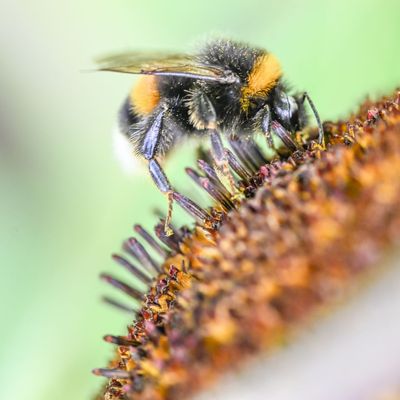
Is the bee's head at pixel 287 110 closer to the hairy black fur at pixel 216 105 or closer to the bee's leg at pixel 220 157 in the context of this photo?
the hairy black fur at pixel 216 105

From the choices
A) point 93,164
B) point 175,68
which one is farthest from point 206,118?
point 93,164

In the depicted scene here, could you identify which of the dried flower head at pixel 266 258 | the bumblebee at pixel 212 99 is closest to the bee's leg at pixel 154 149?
the bumblebee at pixel 212 99

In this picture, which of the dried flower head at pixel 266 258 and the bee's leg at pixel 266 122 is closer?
the dried flower head at pixel 266 258

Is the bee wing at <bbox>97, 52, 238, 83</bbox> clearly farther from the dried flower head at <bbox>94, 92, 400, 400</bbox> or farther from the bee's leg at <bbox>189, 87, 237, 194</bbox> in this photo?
the dried flower head at <bbox>94, 92, 400, 400</bbox>

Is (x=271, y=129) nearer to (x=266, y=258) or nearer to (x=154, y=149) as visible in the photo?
(x=154, y=149)

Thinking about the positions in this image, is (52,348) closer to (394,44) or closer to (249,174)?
(249,174)

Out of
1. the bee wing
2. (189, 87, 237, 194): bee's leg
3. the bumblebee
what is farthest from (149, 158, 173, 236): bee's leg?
the bee wing
